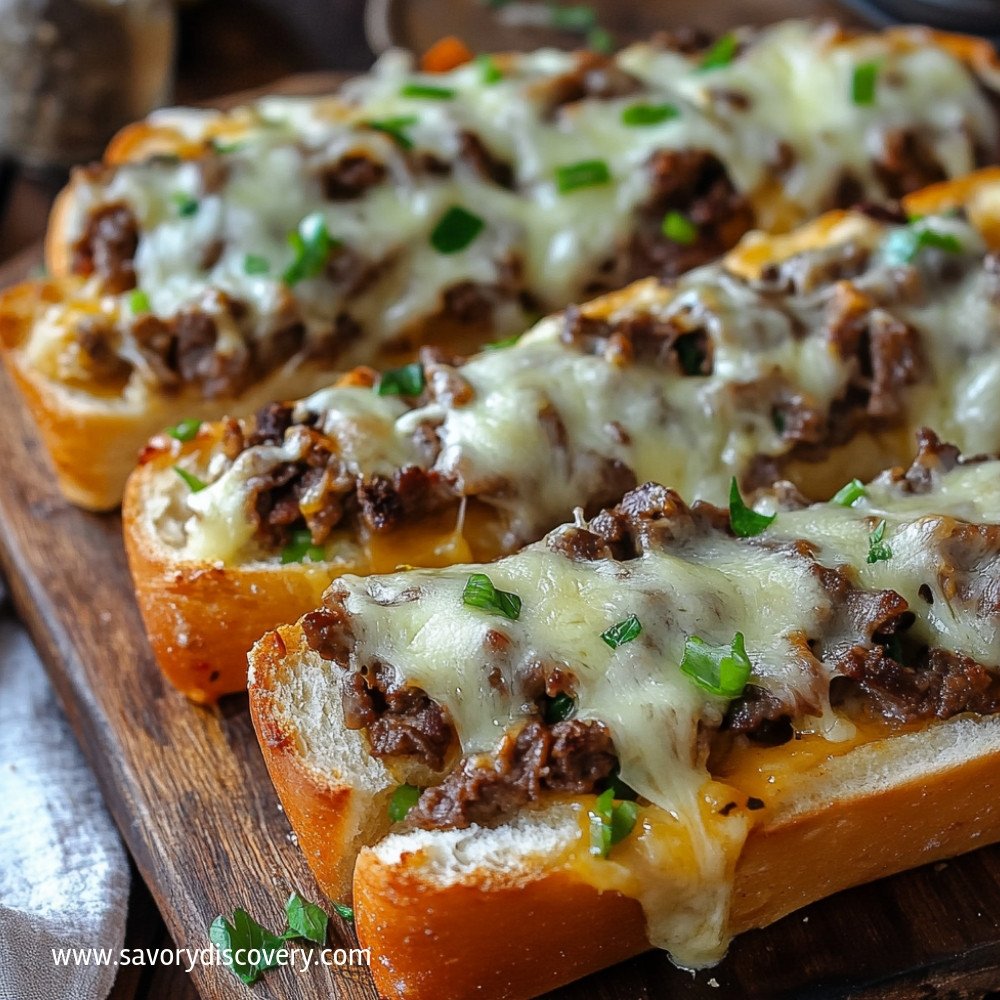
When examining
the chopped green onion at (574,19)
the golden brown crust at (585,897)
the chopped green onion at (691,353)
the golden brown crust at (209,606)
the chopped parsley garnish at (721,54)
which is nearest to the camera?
the golden brown crust at (585,897)

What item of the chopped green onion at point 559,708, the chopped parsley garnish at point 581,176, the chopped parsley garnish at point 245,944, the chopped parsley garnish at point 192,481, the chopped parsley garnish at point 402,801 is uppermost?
the chopped parsley garnish at point 581,176

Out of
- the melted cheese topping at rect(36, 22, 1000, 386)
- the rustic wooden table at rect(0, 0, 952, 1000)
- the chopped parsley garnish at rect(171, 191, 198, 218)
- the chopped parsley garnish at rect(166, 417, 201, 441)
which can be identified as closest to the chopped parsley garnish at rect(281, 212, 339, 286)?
the melted cheese topping at rect(36, 22, 1000, 386)

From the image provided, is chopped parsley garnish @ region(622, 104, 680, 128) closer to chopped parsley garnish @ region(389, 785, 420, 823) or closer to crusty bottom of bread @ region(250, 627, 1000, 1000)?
crusty bottom of bread @ region(250, 627, 1000, 1000)

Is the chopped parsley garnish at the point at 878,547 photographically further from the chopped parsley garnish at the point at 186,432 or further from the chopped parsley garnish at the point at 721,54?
the chopped parsley garnish at the point at 721,54

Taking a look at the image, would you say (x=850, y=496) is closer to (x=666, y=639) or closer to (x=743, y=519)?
(x=743, y=519)

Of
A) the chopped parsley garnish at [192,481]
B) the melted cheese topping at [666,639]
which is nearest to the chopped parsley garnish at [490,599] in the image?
the melted cheese topping at [666,639]

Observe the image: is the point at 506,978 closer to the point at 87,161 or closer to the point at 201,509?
the point at 201,509
